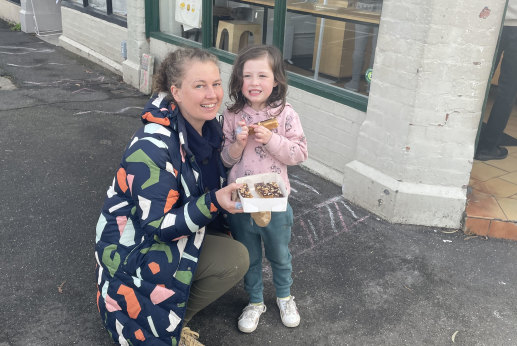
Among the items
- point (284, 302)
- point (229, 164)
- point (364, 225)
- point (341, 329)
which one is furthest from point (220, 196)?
point (364, 225)

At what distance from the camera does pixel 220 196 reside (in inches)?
94.0

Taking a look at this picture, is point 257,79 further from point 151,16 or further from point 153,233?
point 151,16

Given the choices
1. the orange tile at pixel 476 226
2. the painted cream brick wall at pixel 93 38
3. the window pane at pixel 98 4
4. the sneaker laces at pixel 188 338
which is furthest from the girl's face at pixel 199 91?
the window pane at pixel 98 4

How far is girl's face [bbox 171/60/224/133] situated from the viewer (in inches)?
102

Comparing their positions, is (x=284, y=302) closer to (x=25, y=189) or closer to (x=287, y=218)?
(x=287, y=218)

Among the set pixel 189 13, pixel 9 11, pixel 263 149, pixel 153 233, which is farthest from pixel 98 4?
pixel 153 233

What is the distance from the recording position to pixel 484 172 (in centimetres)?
490

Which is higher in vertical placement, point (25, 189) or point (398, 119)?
point (398, 119)

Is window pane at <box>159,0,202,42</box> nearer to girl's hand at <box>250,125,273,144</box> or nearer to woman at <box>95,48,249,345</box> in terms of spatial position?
woman at <box>95,48,249,345</box>

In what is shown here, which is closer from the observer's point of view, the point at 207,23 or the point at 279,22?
the point at 279,22

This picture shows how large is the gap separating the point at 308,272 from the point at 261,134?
1.36m

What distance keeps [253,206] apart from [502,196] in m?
2.98

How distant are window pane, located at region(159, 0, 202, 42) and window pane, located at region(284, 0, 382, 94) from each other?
6.66 feet

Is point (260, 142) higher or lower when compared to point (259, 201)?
higher
